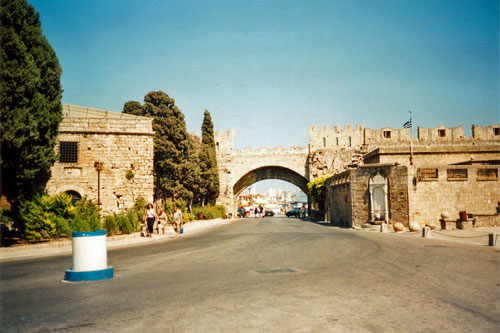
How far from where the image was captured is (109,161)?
26.4 meters

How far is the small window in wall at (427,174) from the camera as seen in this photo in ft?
82.0

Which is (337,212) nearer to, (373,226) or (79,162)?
(373,226)

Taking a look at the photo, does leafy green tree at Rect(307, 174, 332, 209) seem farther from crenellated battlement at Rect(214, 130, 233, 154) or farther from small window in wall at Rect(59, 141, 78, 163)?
small window in wall at Rect(59, 141, 78, 163)

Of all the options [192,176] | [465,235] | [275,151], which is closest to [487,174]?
[465,235]

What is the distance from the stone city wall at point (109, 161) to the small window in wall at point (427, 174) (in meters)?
16.8

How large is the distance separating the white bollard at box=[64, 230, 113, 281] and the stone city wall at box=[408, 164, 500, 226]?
67.9ft

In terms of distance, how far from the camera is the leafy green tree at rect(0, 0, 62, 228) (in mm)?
14625

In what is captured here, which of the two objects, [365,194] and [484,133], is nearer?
[365,194]

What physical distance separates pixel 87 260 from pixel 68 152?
19.6 metres

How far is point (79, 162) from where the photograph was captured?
2597cm

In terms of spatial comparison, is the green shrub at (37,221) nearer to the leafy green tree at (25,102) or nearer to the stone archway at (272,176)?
the leafy green tree at (25,102)

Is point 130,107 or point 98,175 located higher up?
point 130,107

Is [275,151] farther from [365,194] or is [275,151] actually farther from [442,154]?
[365,194]

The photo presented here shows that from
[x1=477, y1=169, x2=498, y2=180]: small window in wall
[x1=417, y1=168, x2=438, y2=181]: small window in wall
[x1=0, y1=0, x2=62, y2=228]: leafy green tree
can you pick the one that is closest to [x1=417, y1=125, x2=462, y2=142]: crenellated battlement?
[x1=477, y1=169, x2=498, y2=180]: small window in wall
